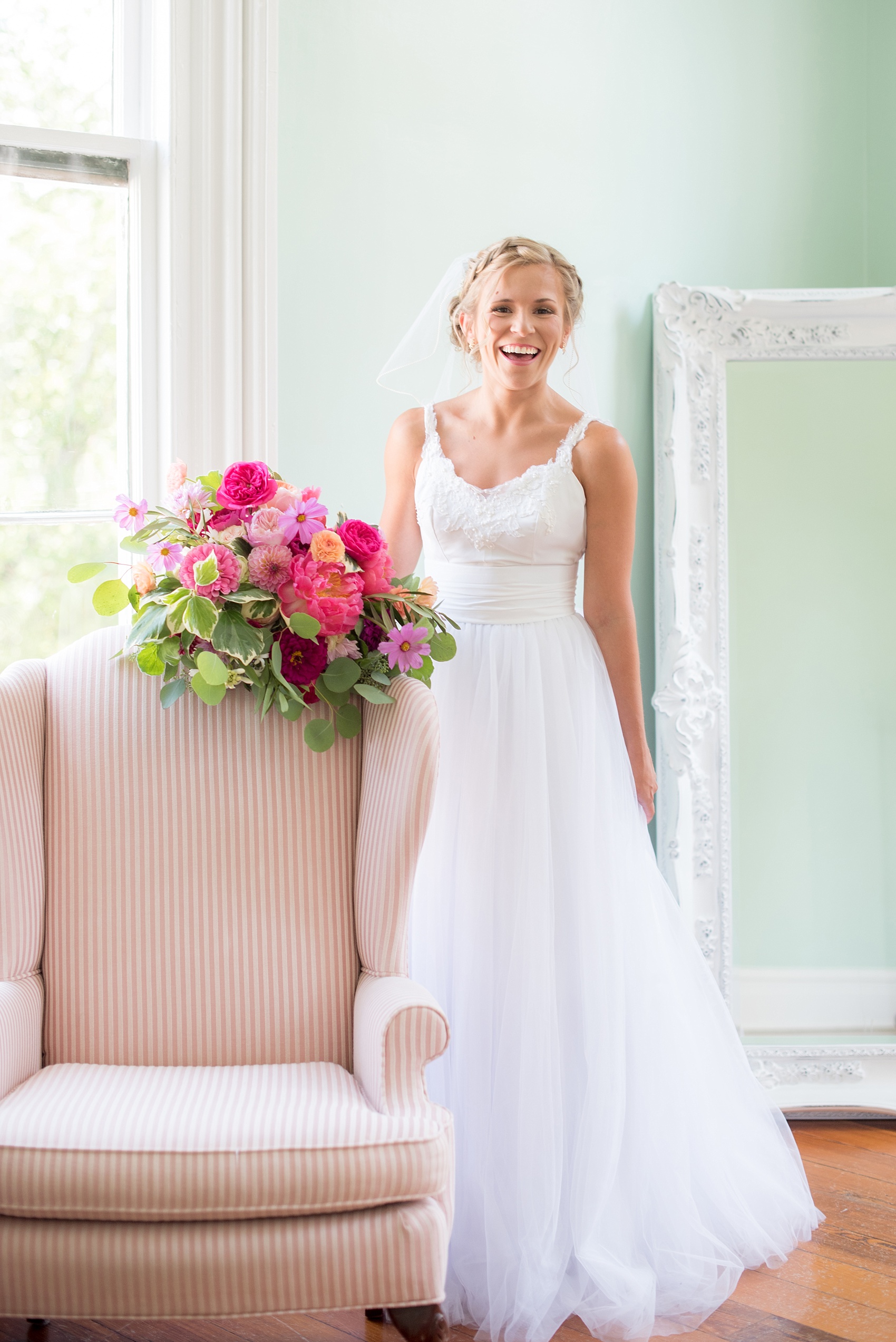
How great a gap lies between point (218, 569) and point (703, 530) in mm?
1373

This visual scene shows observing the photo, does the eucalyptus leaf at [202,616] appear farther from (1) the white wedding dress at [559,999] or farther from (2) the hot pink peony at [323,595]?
(1) the white wedding dress at [559,999]

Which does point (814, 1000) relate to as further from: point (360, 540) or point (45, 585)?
point (45, 585)

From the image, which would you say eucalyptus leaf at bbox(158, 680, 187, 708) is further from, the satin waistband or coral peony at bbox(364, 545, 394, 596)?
the satin waistband

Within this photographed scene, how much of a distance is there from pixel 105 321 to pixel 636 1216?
76.9 inches

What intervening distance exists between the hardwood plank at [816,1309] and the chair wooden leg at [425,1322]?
64 centimetres

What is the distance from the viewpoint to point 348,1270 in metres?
1.35

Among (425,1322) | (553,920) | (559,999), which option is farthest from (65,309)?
(425,1322)

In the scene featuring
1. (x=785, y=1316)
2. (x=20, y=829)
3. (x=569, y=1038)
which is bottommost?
(x=785, y=1316)

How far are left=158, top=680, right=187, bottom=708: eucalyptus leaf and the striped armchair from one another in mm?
62

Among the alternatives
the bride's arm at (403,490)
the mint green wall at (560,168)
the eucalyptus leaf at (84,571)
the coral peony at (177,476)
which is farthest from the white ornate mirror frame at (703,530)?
the eucalyptus leaf at (84,571)

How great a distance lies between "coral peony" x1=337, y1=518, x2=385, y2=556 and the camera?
5.52 feet

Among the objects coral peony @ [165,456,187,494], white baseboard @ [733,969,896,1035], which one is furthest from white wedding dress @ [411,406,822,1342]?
white baseboard @ [733,969,896,1035]

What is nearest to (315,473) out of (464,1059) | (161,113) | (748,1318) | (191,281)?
(191,281)

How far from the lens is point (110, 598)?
1.70 metres
